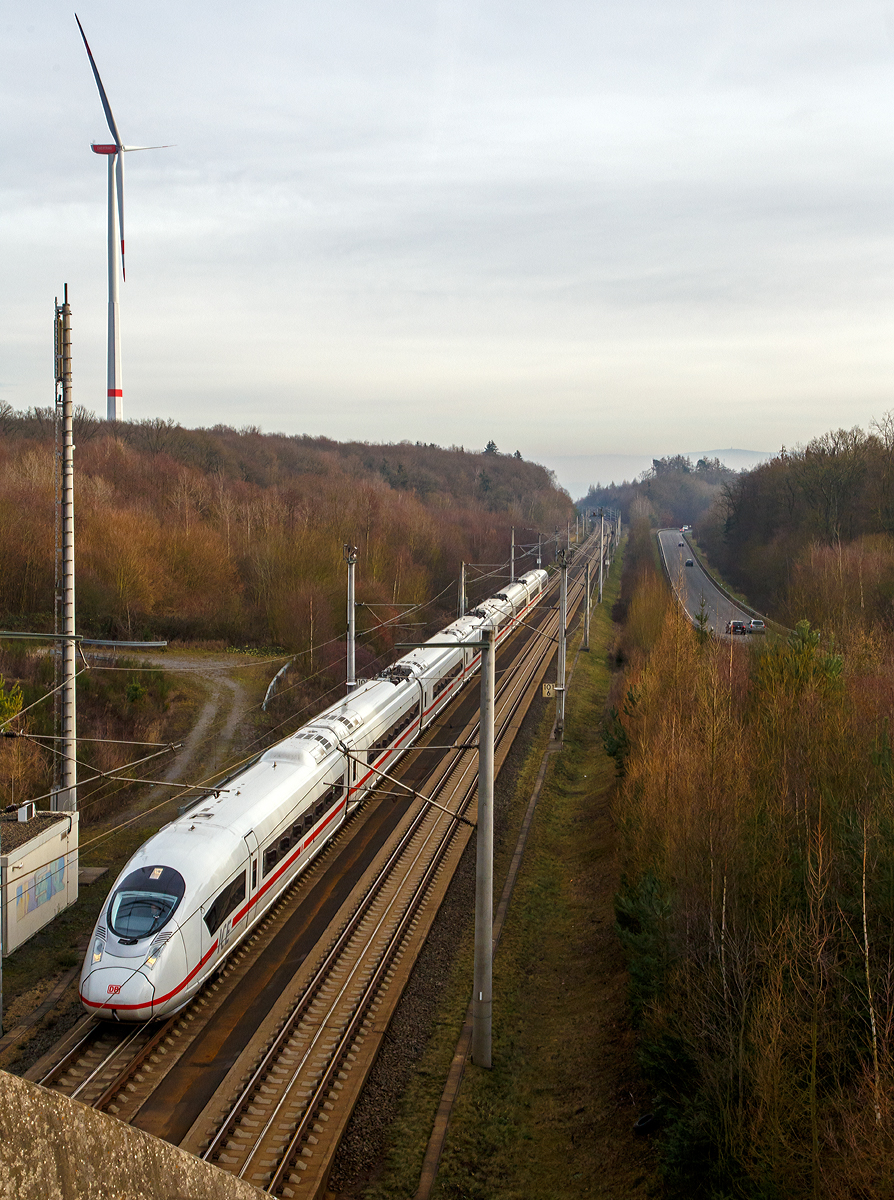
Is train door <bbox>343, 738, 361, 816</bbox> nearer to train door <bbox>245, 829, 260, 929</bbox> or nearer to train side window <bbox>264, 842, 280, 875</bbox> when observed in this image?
train side window <bbox>264, 842, 280, 875</bbox>

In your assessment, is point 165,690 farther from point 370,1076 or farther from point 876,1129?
point 876,1129

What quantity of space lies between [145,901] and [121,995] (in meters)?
1.54

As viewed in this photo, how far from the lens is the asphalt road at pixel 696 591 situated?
62297mm

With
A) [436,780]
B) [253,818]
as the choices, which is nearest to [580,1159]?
[253,818]

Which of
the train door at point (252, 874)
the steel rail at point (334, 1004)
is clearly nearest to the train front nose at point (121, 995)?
the steel rail at point (334, 1004)

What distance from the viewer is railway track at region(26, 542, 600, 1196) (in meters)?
12.5

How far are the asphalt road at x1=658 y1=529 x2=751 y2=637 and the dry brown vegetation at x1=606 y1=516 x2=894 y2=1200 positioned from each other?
1923cm

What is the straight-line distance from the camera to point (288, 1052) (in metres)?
14.8

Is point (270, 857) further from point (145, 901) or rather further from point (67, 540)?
point (67, 540)

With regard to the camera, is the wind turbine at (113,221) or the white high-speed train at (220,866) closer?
the white high-speed train at (220,866)

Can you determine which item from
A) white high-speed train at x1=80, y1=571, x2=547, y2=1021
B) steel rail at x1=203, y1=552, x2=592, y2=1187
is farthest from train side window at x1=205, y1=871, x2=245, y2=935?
steel rail at x1=203, y1=552, x2=592, y2=1187

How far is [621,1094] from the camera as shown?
14.2 m

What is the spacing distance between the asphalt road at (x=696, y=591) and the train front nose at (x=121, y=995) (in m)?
29.3

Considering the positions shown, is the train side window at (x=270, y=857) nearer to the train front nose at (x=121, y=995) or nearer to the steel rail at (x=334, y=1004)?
the steel rail at (x=334, y=1004)
